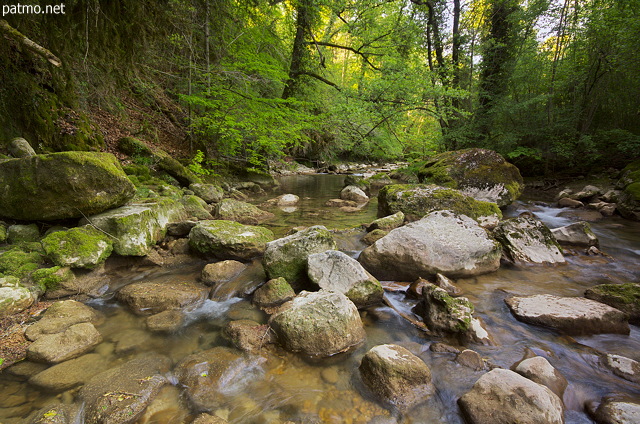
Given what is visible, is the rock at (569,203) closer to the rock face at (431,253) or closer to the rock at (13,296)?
the rock face at (431,253)

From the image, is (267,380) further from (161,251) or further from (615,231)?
(615,231)

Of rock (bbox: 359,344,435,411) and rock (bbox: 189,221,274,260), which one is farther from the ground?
rock (bbox: 189,221,274,260)

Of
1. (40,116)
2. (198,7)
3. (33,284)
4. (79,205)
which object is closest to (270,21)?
(198,7)

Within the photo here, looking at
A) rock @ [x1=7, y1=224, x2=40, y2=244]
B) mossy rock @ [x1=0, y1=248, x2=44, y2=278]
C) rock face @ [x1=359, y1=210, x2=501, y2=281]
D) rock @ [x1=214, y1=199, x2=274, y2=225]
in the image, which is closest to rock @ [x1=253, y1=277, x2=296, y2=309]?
rock face @ [x1=359, y1=210, x2=501, y2=281]

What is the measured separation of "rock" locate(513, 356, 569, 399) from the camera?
2.12 meters

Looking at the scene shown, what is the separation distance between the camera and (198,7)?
7.02m

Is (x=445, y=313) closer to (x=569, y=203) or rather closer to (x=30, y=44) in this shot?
(x=30, y=44)

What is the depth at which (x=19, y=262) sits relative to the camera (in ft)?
10.4

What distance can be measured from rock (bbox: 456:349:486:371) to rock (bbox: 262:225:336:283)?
2001mm

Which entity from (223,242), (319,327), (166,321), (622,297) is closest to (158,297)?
(166,321)

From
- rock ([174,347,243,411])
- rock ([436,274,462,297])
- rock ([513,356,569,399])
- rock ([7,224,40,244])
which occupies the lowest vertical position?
rock ([174,347,243,411])

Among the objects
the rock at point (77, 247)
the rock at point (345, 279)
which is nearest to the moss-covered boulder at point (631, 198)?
the rock at point (345, 279)

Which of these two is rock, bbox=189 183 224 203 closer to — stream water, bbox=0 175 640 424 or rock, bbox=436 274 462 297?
stream water, bbox=0 175 640 424

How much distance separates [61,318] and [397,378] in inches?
133
